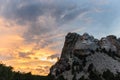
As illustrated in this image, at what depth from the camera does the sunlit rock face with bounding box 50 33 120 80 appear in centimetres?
16300

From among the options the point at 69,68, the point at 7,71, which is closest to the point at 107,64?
the point at 69,68

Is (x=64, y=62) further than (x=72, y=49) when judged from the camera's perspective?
No

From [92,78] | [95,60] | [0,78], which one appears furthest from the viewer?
[95,60]

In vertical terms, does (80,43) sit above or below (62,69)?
above

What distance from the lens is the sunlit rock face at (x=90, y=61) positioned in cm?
16300

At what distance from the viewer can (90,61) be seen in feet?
559

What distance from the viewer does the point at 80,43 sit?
180m

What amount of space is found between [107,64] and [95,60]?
5843 millimetres

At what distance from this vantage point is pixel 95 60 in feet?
558

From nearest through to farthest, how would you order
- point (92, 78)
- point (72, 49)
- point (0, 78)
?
point (0, 78) → point (92, 78) → point (72, 49)

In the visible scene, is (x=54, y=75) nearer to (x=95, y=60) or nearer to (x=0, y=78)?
(x=95, y=60)

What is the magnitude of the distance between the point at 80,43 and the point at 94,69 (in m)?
20.2

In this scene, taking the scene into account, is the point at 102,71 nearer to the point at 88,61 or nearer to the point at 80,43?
the point at 88,61

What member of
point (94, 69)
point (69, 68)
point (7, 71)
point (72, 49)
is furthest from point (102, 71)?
point (7, 71)
